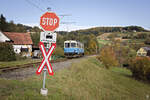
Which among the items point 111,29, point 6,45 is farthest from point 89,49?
point 111,29

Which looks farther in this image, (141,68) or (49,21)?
(141,68)

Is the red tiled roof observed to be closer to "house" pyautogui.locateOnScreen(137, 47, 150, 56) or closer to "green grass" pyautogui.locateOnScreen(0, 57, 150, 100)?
"green grass" pyautogui.locateOnScreen(0, 57, 150, 100)

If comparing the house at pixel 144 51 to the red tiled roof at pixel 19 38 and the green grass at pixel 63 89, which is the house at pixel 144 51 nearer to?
the red tiled roof at pixel 19 38

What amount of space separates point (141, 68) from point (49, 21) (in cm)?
2841

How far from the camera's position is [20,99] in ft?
13.0

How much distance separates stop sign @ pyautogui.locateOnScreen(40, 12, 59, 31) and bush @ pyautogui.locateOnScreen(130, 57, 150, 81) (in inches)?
1059

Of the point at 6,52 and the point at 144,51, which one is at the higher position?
the point at 6,52

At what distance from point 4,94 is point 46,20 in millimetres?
2633

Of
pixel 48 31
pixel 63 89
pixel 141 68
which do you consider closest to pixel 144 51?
pixel 141 68

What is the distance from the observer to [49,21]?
459 cm

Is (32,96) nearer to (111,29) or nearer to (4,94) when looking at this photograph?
(4,94)

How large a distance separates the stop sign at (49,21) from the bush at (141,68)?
26.9 m

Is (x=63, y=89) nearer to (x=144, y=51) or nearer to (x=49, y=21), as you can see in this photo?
(x=49, y=21)

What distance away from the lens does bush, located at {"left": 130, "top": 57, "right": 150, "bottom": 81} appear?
2697cm
